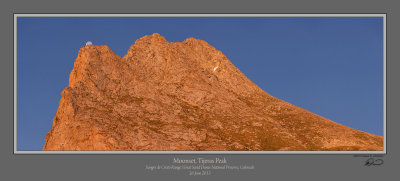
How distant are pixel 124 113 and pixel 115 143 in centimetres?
1350

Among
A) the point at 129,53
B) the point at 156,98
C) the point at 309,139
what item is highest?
the point at 129,53

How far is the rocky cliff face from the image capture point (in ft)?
278

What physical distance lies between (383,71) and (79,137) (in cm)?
4707

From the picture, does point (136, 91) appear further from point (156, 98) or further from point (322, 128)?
point (322, 128)

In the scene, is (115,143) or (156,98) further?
(156,98)

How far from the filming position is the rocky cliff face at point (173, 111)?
8488 centimetres

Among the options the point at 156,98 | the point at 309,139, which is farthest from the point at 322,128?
the point at 156,98

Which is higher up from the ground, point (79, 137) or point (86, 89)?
point (86, 89)

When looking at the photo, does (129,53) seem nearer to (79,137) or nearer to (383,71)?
(79,137)

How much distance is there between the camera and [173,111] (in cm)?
9856

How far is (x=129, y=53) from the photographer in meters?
116

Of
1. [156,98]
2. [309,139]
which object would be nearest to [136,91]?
[156,98]
